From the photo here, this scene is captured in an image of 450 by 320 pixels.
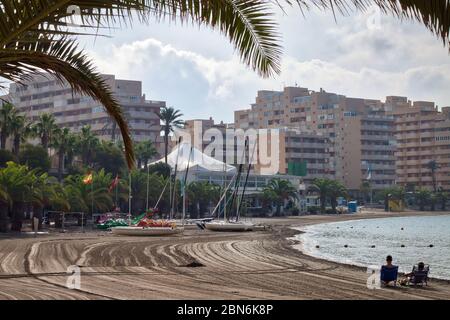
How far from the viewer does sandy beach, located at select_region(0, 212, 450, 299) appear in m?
19.9

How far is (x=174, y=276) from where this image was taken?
26.1m

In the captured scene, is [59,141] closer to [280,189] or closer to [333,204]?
[280,189]

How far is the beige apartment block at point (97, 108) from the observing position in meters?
175

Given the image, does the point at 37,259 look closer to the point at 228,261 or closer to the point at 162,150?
the point at 228,261

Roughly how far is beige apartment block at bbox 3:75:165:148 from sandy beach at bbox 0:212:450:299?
13205cm

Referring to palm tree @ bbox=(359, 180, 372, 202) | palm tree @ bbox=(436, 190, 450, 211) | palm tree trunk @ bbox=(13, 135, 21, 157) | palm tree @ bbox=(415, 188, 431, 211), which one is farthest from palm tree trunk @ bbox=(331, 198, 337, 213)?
palm tree trunk @ bbox=(13, 135, 21, 157)

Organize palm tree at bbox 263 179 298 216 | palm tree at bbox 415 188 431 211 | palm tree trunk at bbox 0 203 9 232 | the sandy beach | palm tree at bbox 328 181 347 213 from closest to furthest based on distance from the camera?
1. the sandy beach
2. palm tree trunk at bbox 0 203 9 232
3. palm tree at bbox 263 179 298 216
4. palm tree at bbox 328 181 347 213
5. palm tree at bbox 415 188 431 211

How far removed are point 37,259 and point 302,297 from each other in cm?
1666

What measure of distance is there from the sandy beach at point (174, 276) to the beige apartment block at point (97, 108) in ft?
433

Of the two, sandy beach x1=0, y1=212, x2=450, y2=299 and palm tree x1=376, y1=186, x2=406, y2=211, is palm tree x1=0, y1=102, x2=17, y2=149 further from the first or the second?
palm tree x1=376, y1=186, x2=406, y2=211

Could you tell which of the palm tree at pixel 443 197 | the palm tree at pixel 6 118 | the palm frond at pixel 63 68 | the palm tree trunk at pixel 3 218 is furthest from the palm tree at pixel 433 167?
the palm frond at pixel 63 68

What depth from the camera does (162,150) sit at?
188750 millimetres

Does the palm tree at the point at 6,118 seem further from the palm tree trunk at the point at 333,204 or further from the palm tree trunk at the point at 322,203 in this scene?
the palm tree trunk at the point at 333,204

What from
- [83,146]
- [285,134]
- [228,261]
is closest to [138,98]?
[285,134]
